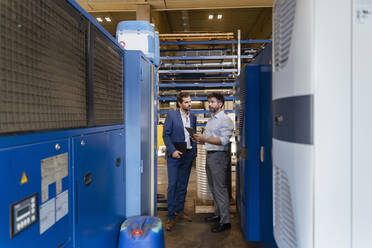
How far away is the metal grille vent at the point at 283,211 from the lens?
43.1 inches

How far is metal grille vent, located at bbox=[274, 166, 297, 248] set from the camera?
109 centimetres

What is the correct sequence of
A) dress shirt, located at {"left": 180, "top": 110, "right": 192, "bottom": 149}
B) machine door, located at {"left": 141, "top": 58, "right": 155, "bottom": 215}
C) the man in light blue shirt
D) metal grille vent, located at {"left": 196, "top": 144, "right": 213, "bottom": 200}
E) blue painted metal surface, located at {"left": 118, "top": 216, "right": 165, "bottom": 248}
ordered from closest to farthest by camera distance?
blue painted metal surface, located at {"left": 118, "top": 216, "right": 165, "bottom": 248}, machine door, located at {"left": 141, "top": 58, "right": 155, "bottom": 215}, the man in light blue shirt, dress shirt, located at {"left": 180, "top": 110, "right": 192, "bottom": 149}, metal grille vent, located at {"left": 196, "top": 144, "right": 213, "bottom": 200}

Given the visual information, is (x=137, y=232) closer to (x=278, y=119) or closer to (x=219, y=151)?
(x=278, y=119)

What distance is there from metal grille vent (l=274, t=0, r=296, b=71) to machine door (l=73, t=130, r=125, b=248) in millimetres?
1037

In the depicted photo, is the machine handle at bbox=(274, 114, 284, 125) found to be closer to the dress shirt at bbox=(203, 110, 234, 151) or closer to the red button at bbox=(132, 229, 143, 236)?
the red button at bbox=(132, 229, 143, 236)

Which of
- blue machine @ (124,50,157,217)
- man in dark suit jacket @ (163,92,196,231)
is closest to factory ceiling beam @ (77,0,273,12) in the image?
man in dark suit jacket @ (163,92,196,231)

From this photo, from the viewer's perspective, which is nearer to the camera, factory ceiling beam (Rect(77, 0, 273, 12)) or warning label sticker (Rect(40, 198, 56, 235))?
warning label sticker (Rect(40, 198, 56, 235))

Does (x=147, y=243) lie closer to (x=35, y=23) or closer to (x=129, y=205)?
(x=129, y=205)

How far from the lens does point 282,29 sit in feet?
3.93

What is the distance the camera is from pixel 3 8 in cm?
84

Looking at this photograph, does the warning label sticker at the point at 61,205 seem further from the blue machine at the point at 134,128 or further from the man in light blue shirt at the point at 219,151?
the man in light blue shirt at the point at 219,151

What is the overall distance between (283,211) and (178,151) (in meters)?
2.45

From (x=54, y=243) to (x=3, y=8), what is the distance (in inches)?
36.0

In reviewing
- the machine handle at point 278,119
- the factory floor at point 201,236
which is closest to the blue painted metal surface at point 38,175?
the machine handle at point 278,119
